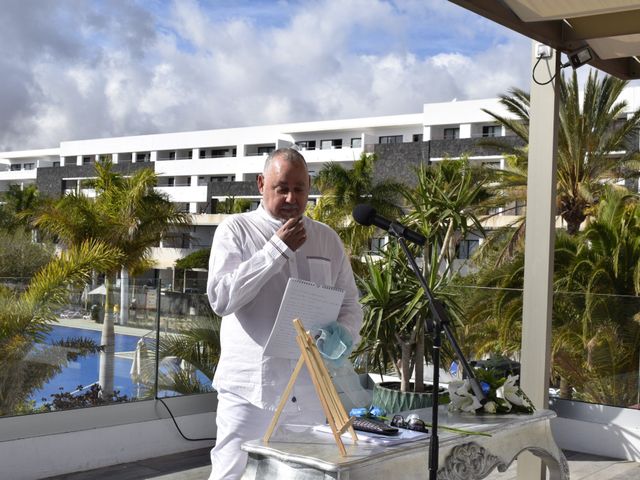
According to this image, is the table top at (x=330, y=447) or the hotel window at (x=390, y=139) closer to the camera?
the table top at (x=330, y=447)

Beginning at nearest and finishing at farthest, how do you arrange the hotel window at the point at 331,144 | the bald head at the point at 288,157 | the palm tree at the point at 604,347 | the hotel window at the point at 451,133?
the bald head at the point at 288,157, the palm tree at the point at 604,347, the hotel window at the point at 451,133, the hotel window at the point at 331,144

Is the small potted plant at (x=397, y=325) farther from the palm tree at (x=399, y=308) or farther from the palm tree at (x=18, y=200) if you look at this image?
the palm tree at (x=18, y=200)

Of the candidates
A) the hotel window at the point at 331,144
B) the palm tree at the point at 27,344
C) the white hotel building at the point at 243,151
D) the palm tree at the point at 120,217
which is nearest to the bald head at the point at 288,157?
the palm tree at the point at 27,344

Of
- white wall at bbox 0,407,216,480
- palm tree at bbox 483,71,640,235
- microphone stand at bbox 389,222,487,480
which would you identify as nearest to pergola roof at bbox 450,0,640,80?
microphone stand at bbox 389,222,487,480

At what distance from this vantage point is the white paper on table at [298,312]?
8.84 feet

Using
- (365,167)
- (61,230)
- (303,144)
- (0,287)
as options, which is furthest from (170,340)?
(303,144)

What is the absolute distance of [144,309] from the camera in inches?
243

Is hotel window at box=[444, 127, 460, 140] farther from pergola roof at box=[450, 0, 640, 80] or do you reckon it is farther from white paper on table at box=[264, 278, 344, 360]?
white paper on table at box=[264, 278, 344, 360]

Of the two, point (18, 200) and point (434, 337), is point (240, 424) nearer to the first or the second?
point (434, 337)

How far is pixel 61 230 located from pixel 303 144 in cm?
3237

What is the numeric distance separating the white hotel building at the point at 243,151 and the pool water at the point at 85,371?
34358 millimetres

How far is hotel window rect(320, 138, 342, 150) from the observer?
52.7 metres

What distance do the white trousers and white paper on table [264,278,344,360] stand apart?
0.17 meters

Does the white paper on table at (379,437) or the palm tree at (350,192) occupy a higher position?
the palm tree at (350,192)
